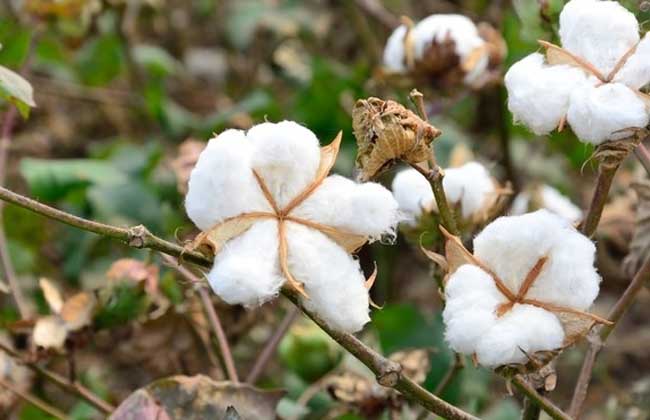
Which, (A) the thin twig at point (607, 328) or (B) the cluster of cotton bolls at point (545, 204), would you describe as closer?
(A) the thin twig at point (607, 328)

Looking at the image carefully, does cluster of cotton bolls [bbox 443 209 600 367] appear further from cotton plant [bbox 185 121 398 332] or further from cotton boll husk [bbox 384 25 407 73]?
cotton boll husk [bbox 384 25 407 73]

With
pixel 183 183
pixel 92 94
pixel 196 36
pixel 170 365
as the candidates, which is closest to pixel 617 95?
pixel 183 183

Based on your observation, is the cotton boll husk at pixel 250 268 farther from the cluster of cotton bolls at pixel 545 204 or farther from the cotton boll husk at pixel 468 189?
the cluster of cotton bolls at pixel 545 204

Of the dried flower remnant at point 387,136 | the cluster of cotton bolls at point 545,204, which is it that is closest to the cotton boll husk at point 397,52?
the cluster of cotton bolls at point 545,204

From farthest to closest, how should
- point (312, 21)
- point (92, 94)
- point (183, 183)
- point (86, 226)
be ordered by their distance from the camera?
point (312, 21), point (92, 94), point (183, 183), point (86, 226)

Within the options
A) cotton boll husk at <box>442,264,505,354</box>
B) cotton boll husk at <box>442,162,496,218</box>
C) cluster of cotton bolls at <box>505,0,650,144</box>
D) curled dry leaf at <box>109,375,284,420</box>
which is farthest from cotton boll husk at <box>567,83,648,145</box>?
curled dry leaf at <box>109,375,284,420</box>

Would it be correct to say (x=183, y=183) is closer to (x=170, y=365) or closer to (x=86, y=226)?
(x=170, y=365)
